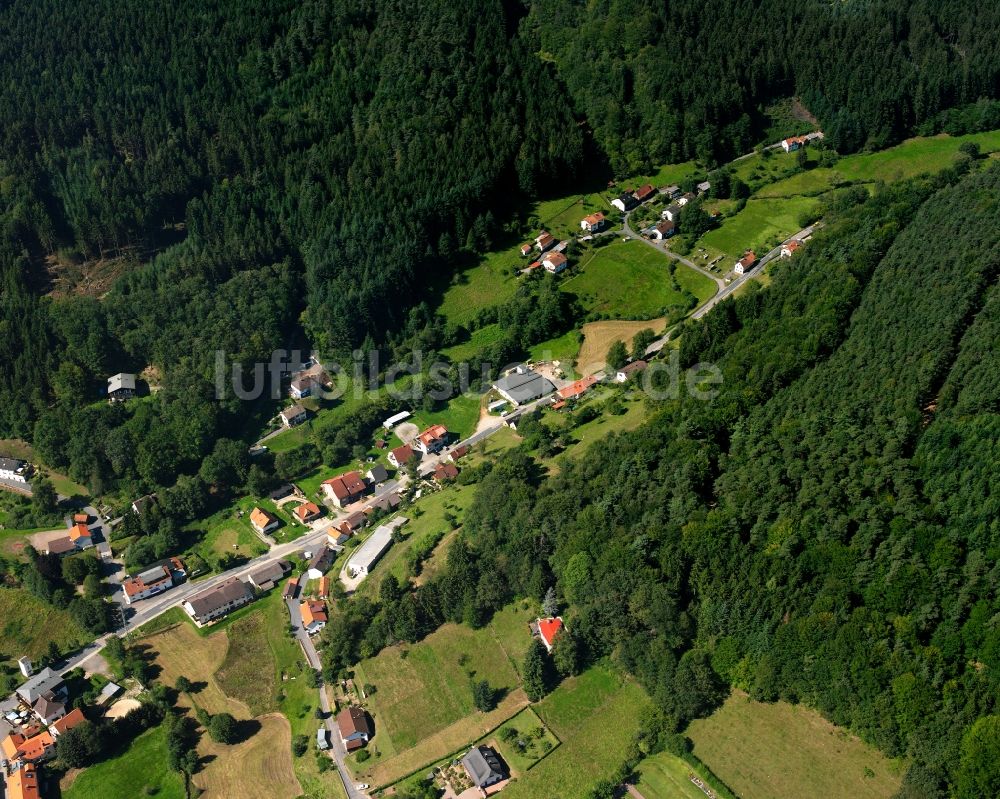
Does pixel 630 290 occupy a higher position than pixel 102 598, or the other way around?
pixel 630 290

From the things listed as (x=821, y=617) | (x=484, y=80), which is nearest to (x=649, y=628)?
(x=821, y=617)

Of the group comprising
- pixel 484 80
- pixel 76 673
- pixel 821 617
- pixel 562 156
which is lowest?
pixel 76 673

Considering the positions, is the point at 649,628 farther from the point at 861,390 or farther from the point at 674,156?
the point at 674,156

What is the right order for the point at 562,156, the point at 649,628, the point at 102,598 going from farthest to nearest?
the point at 562,156 → the point at 102,598 → the point at 649,628

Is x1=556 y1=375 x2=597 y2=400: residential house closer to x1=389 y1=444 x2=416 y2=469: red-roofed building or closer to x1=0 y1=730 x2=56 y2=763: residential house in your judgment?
x1=389 y1=444 x2=416 y2=469: red-roofed building

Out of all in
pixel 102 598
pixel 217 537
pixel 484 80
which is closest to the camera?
pixel 102 598

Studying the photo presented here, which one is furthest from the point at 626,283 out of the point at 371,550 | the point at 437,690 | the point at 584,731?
the point at 584,731

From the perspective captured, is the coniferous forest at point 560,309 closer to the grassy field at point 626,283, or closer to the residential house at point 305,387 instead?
the residential house at point 305,387

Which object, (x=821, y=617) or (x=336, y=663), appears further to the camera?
(x=336, y=663)
